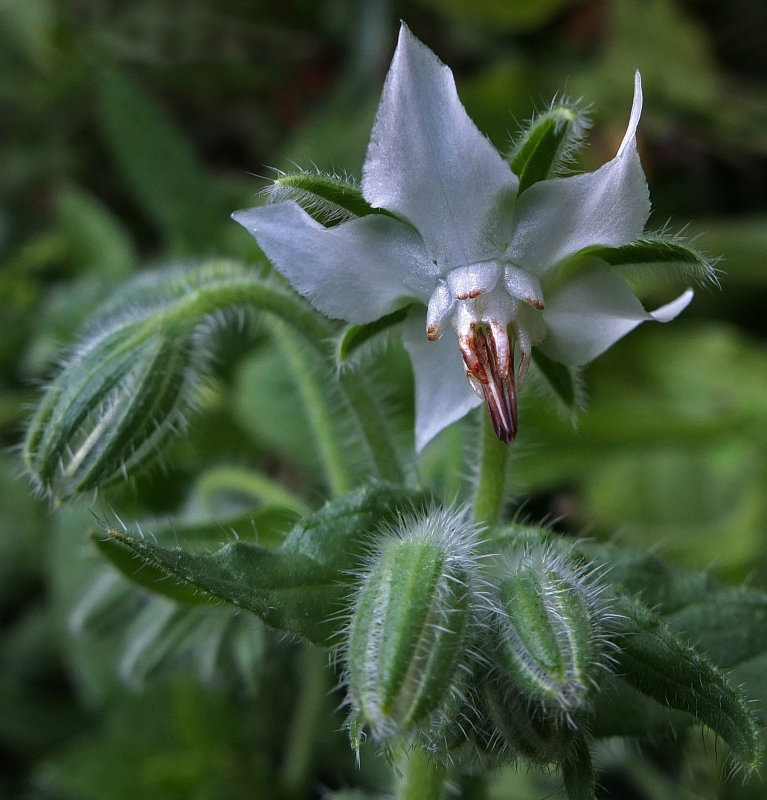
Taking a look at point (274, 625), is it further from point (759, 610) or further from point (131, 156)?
point (131, 156)

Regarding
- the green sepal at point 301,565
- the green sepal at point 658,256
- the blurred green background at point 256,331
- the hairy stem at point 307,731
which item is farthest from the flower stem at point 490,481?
the hairy stem at point 307,731

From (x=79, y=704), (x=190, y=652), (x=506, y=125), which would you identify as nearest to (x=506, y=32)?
(x=506, y=125)

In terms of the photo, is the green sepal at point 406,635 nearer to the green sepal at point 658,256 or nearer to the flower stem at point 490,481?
the flower stem at point 490,481

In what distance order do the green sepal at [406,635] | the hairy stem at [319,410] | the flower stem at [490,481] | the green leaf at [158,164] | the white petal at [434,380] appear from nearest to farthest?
the green sepal at [406,635] < the white petal at [434,380] < the flower stem at [490,481] < the hairy stem at [319,410] < the green leaf at [158,164]

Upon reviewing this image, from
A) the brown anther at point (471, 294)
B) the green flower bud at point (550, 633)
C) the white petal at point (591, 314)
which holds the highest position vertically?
the brown anther at point (471, 294)

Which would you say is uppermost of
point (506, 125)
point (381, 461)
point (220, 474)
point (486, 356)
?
point (486, 356)

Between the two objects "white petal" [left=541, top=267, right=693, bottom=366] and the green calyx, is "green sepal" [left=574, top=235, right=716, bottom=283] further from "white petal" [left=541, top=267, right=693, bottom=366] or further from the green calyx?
the green calyx
